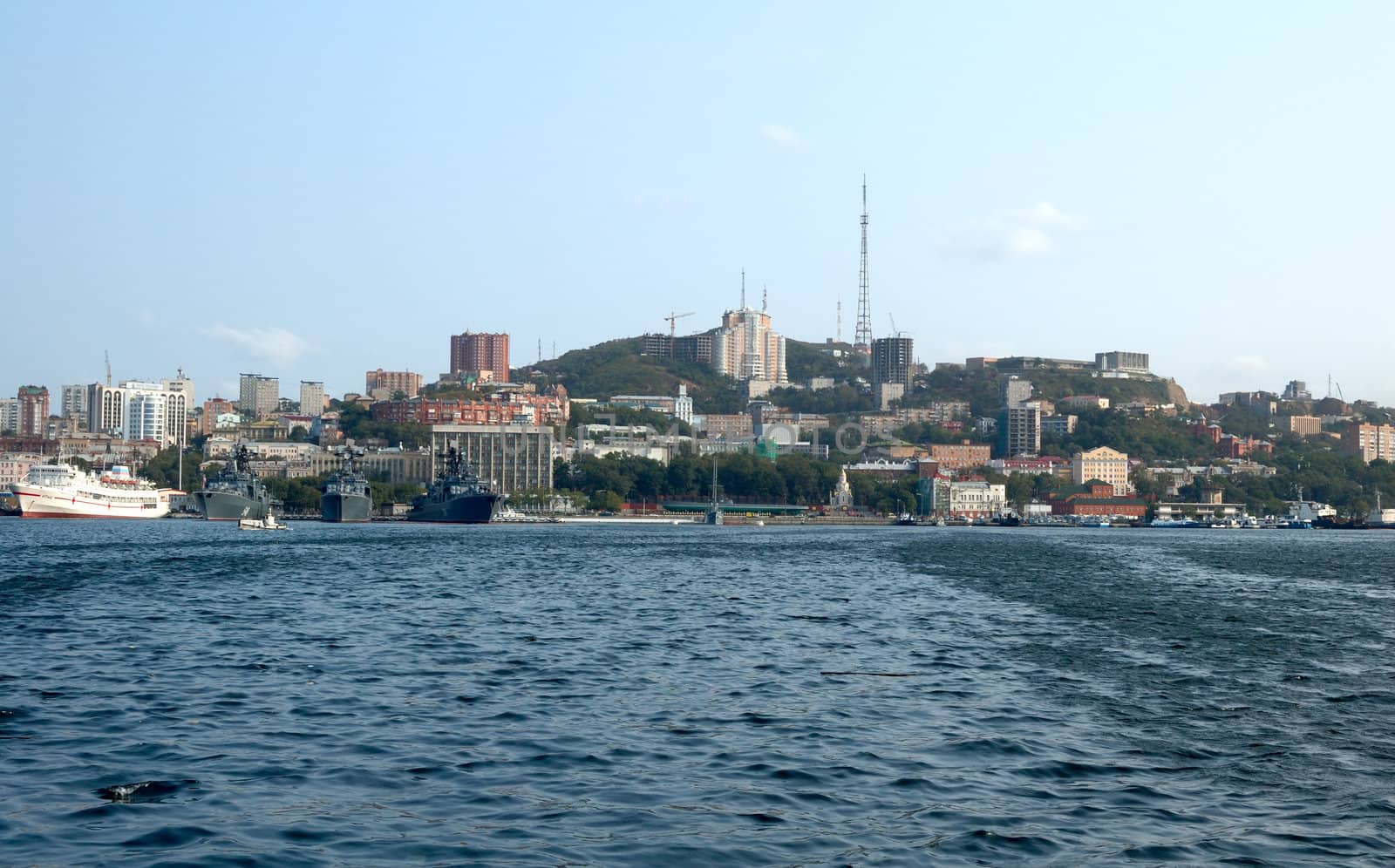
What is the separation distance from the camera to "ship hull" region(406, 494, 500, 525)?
144 metres

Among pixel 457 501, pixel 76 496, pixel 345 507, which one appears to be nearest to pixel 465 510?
pixel 457 501

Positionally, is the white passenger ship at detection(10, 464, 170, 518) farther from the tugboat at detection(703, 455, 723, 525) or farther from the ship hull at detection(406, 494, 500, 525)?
the tugboat at detection(703, 455, 723, 525)

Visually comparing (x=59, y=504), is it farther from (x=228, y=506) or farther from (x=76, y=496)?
(x=228, y=506)

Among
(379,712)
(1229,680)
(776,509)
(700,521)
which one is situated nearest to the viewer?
(379,712)

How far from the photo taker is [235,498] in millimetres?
136125

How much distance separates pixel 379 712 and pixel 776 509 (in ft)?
588

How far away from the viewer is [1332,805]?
1330 centimetres

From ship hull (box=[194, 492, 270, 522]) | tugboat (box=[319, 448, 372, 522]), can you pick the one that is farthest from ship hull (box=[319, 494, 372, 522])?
ship hull (box=[194, 492, 270, 522])

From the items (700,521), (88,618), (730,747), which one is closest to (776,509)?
(700,521)

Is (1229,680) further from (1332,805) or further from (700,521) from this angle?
(700,521)

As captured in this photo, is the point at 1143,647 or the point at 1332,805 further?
the point at 1143,647

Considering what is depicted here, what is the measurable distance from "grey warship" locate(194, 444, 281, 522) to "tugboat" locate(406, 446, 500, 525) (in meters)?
16.6

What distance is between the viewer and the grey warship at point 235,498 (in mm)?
135875

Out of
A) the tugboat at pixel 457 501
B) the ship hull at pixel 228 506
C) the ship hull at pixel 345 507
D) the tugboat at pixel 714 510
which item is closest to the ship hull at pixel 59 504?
the ship hull at pixel 228 506
